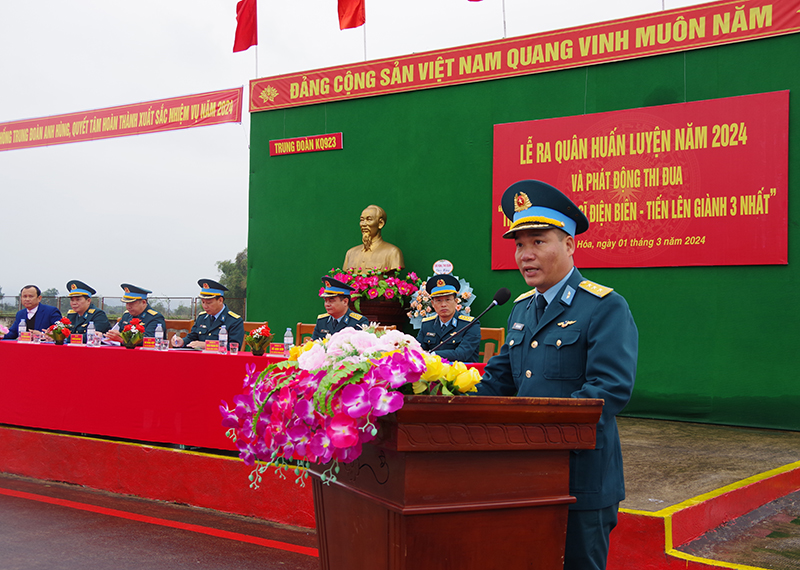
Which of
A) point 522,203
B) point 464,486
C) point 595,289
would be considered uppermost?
point 522,203

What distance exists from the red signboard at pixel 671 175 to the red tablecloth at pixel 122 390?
389 cm

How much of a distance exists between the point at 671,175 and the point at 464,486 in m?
6.55

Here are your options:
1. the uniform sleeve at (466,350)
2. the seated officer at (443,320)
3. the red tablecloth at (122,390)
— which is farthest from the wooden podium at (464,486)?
the seated officer at (443,320)

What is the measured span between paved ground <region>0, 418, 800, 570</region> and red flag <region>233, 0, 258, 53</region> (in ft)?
23.1

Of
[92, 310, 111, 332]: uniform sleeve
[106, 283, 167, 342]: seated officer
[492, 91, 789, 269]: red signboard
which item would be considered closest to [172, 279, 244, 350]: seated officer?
[106, 283, 167, 342]: seated officer

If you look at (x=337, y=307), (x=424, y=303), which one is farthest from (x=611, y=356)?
(x=424, y=303)

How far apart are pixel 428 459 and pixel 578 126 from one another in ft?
22.7

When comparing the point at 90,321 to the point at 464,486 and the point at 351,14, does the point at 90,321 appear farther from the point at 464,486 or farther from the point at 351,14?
the point at 464,486

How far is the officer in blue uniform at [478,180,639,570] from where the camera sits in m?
1.67

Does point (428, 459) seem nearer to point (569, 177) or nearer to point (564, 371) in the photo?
point (564, 371)

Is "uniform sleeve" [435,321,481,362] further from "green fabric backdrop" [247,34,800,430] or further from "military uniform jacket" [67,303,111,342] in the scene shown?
"military uniform jacket" [67,303,111,342]

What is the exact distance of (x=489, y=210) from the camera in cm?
825

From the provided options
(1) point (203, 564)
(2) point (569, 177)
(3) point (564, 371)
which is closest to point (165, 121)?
(2) point (569, 177)

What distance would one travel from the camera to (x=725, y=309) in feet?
22.5
